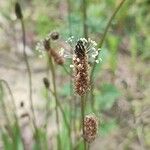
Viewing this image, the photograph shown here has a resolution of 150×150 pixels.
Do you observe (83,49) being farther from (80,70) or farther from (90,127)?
(90,127)

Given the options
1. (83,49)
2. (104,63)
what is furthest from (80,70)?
(104,63)

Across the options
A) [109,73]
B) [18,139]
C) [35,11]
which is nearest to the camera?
[18,139]

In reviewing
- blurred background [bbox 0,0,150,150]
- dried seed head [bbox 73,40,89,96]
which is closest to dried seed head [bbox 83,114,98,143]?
dried seed head [bbox 73,40,89,96]

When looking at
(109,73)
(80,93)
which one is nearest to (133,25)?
(109,73)

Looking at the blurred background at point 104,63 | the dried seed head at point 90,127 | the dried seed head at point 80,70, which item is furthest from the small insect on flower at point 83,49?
the blurred background at point 104,63

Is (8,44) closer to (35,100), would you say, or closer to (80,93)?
(35,100)

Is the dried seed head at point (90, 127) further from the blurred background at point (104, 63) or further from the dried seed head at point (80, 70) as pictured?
the blurred background at point (104, 63)
